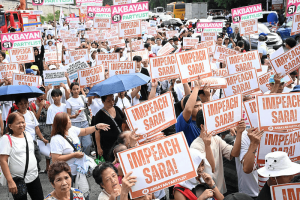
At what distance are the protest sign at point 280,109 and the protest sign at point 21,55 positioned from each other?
7.82 m

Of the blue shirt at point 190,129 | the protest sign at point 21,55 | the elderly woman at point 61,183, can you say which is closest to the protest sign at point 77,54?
the protest sign at point 21,55

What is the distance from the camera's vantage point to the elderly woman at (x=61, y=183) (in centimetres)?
338

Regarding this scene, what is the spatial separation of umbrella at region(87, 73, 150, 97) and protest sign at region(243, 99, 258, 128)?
227 centimetres

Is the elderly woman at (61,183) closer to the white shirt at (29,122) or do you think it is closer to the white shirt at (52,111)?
the white shirt at (29,122)

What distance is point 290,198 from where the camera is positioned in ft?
9.70

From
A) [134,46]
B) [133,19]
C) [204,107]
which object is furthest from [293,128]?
[134,46]

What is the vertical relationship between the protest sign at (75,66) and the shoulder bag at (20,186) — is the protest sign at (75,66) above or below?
above

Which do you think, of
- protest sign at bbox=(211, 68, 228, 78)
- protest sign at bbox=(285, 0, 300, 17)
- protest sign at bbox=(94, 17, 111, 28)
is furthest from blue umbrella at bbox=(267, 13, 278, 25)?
protest sign at bbox=(211, 68, 228, 78)

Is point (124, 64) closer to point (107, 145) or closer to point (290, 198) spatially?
point (107, 145)

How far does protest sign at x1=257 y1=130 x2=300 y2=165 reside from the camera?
3756 mm

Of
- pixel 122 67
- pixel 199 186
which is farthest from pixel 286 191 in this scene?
pixel 122 67

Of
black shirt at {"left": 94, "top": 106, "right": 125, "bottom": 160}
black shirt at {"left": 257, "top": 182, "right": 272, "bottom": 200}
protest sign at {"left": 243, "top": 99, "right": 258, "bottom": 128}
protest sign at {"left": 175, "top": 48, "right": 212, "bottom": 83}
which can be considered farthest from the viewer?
black shirt at {"left": 94, "top": 106, "right": 125, "bottom": 160}

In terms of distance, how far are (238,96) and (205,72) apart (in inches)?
46.6

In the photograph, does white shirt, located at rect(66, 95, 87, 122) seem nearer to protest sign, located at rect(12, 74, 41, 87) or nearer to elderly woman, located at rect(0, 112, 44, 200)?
protest sign, located at rect(12, 74, 41, 87)
